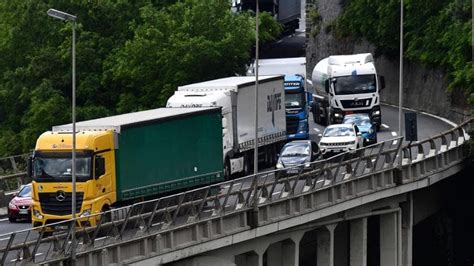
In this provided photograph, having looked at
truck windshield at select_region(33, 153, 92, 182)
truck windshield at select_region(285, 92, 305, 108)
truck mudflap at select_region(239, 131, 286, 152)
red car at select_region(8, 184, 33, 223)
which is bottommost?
red car at select_region(8, 184, 33, 223)

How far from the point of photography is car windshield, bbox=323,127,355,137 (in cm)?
5897

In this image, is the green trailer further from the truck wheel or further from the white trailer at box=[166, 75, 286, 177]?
the white trailer at box=[166, 75, 286, 177]

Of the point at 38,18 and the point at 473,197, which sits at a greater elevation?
the point at 38,18

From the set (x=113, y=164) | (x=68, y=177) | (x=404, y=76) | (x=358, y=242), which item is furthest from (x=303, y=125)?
(x=68, y=177)

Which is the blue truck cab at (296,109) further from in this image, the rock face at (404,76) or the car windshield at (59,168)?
the car windshield at (59,168)

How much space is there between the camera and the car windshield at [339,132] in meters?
59.0

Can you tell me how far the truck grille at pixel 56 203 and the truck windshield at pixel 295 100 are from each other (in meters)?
26.3

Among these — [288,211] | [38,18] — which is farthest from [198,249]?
[38,18]

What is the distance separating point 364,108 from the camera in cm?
7019

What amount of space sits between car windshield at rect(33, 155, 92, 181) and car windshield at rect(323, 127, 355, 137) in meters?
19.5

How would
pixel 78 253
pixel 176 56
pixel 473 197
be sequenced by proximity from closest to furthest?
pixel 78 253, pixel 473 197, pixel 176 56

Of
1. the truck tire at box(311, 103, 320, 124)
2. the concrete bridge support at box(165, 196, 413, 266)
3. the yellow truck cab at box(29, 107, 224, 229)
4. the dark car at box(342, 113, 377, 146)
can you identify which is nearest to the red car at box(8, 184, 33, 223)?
the yellow truck cab at box(29, 107, 224, 229)

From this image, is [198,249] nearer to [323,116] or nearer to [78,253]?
[78,253]

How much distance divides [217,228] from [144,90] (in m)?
37.0
